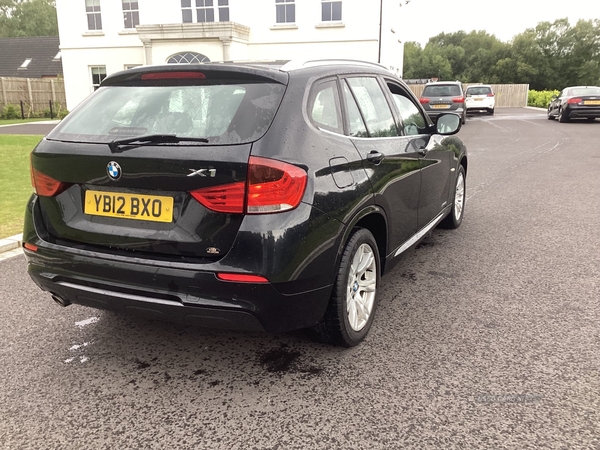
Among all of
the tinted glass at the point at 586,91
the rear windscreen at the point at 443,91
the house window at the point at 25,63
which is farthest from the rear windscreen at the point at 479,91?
Result: the house window at the point at 25,63

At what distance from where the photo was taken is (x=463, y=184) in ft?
20.8

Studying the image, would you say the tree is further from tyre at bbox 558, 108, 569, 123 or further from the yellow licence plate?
the yellow licence plate

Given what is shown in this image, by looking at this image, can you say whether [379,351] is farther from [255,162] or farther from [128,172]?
[128,172]

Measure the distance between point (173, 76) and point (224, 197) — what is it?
90 cm

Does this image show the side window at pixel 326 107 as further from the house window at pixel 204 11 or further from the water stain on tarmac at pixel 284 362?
the house window at pixel 204 11

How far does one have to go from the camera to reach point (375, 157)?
3434mm

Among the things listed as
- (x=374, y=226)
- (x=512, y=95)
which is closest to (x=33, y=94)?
(x=374, y=226)

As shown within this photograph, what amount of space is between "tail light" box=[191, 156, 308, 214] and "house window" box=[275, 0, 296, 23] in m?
25.5

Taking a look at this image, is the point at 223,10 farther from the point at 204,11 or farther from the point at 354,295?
the point at 354,295

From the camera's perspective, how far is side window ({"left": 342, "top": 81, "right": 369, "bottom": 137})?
3.41m

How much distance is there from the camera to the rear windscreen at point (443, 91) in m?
21.9

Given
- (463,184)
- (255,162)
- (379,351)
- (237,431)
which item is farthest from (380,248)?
(463,184)

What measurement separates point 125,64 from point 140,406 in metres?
28.0

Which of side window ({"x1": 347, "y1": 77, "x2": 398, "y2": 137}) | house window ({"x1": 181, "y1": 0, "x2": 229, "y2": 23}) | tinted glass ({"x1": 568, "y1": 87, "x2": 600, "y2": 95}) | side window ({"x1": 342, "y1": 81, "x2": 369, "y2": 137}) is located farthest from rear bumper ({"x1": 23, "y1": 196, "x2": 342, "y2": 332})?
house window ({"x1": 181, "y1": 0, "x2": 229, "y2": 23})
